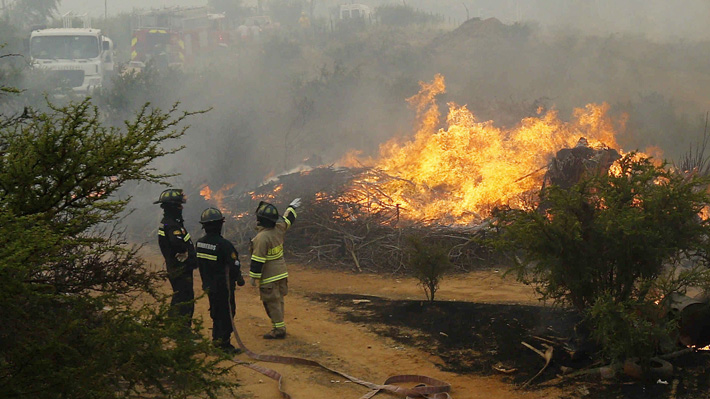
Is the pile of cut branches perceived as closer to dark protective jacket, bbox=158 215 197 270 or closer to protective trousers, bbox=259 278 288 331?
protective trousers, bbox=259 278 288 331

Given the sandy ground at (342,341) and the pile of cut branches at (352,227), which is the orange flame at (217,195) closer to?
the pile of cut branches at (352,227)

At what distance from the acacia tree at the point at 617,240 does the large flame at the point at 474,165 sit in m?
7.11

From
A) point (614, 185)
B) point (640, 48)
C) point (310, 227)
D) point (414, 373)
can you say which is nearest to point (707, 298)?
point (614, 185)

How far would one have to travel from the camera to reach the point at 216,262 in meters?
9.07

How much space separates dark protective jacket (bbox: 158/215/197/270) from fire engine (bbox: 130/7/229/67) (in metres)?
29.0

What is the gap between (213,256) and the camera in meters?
9.05

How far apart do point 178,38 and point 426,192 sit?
2915 centimetres

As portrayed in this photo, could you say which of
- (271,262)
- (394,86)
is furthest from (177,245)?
(394,86)

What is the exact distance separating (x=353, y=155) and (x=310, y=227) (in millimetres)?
8790

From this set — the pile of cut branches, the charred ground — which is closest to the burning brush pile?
the pile of cut branches

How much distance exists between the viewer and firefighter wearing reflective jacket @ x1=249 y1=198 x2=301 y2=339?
9.20m

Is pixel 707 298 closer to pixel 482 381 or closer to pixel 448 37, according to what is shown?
pixel 482 381

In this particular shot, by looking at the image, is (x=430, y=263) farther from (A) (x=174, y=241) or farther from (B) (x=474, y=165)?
(B) (x=474, y=165)

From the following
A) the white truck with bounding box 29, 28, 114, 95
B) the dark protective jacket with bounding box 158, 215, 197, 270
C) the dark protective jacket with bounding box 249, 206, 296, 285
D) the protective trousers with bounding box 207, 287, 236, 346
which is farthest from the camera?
the white truck with bounding box 29, 28, 114, 95
